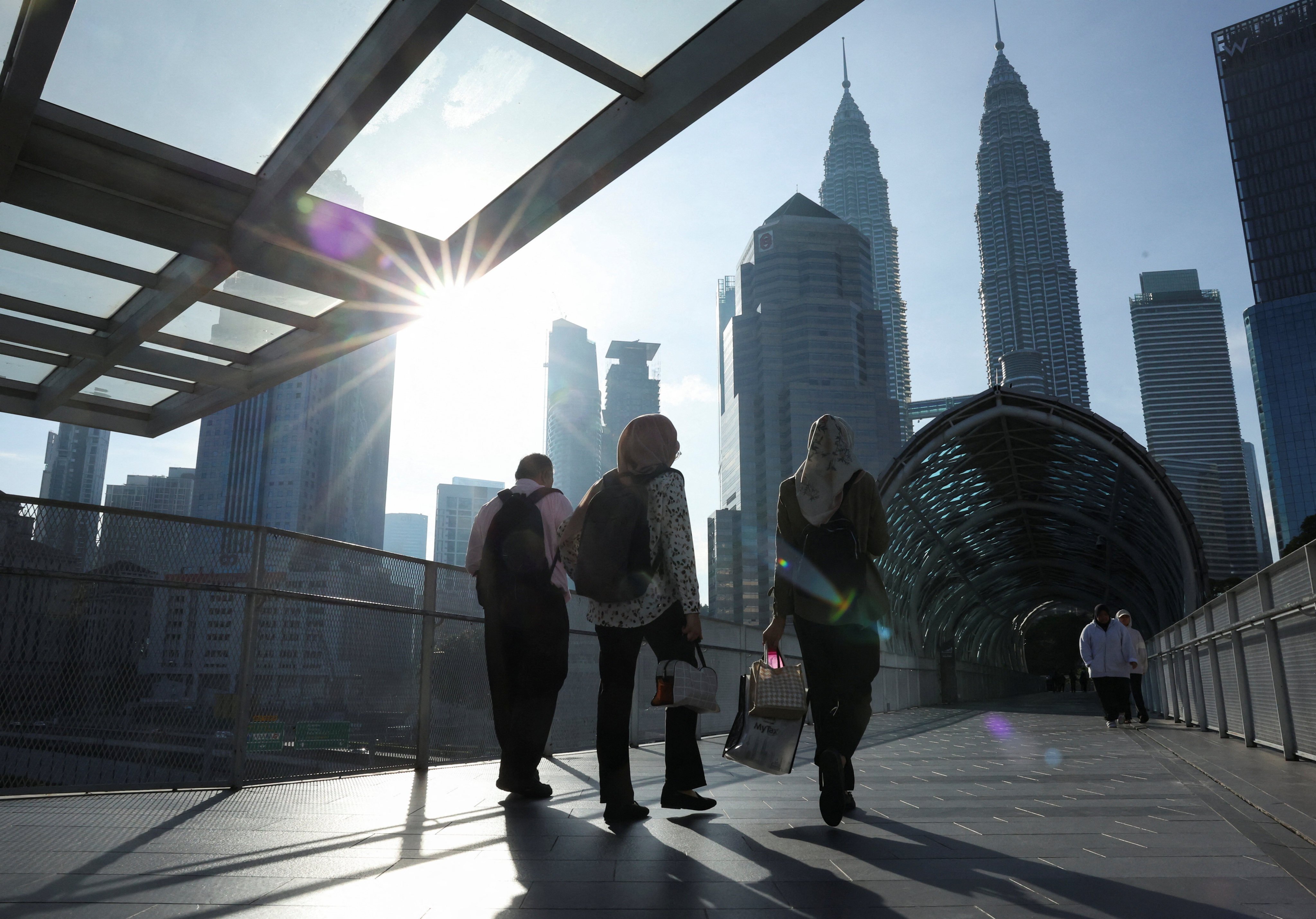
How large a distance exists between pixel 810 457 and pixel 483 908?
97.4 inches

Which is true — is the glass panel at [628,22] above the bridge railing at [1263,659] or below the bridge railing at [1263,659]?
above

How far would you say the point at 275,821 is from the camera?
12.3ft

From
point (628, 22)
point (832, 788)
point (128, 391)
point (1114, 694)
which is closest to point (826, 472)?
point (832, 788)

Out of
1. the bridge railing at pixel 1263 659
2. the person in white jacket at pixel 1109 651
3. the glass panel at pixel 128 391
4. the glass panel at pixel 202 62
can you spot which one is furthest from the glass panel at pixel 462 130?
the person in white jacket at pixel 1109 651

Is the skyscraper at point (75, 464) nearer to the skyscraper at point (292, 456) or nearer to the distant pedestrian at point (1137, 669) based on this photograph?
the skyscraper at point (292, 456)

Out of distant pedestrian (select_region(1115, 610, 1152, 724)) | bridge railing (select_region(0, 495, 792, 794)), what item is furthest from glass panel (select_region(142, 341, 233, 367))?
distant pedestrian (select_region(1115, 610, 1152, 724))

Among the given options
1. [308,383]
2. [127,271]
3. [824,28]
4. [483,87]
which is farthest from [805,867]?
[308,383]

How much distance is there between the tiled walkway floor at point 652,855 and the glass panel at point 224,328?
5418mm

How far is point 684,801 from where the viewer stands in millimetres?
3904

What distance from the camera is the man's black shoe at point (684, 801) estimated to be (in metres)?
3.91

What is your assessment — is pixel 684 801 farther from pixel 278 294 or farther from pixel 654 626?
pixel 278 294

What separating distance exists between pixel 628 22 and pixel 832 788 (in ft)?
16.0

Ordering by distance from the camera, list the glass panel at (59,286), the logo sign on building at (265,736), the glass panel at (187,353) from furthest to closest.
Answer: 1. the glass panel at (187,353)
2. the glass panel at (59,286)
3. the logo sign on building at (265,736)

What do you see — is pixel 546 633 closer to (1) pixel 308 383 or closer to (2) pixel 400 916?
(2) pixel 400 916
